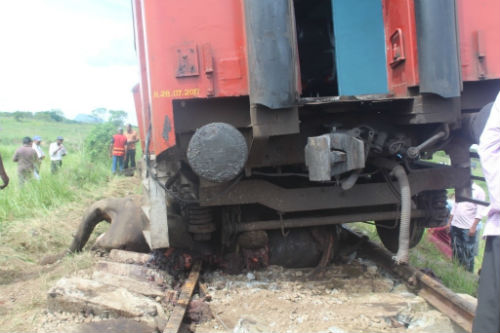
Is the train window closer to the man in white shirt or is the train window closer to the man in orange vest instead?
the man in white shirt

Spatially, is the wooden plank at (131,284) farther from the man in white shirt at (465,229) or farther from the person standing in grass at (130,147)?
the person standing in grass at (130,147)

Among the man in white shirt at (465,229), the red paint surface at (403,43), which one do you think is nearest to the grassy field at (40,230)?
the red paint surface at (403,43)

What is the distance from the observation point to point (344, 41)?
4.05 meters

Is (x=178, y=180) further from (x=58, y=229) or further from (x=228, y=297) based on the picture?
(x=58, y=229)

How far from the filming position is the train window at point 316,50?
6.14 m

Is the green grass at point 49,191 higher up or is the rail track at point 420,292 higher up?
the green grass at point 49,191

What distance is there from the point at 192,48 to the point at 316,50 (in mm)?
3631

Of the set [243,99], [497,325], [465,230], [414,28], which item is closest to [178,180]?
[243,99]

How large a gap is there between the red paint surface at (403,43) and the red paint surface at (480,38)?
0.42m

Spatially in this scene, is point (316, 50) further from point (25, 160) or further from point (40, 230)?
point (25, 160)

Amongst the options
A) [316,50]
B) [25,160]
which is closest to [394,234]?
[316,50]

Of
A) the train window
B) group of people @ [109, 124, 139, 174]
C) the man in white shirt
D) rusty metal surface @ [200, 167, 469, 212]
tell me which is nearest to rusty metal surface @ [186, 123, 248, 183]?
rusty metal surface @ [200, 167, 469, 212]

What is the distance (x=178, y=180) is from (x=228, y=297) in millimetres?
1171

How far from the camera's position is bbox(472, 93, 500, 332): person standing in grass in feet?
7.63
